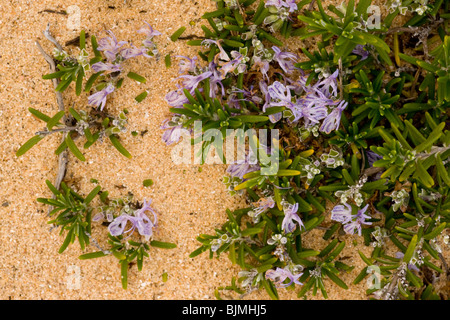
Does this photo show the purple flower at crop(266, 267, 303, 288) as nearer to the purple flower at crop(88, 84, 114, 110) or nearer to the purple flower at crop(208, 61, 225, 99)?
the purple flower at crop(208, 61, 225, 99)

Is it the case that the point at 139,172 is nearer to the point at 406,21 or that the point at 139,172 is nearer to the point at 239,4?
the point at 239,4

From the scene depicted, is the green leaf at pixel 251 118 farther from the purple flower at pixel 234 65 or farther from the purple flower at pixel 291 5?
the purple flower at pixel 291 5

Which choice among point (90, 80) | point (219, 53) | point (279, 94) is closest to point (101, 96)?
point (90, 80)

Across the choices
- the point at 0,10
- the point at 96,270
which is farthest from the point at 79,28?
the point at 96,270

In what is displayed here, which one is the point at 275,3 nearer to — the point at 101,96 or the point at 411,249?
the point at 101,96

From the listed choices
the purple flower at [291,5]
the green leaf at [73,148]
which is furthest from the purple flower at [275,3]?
the green leaf at [73,148]
